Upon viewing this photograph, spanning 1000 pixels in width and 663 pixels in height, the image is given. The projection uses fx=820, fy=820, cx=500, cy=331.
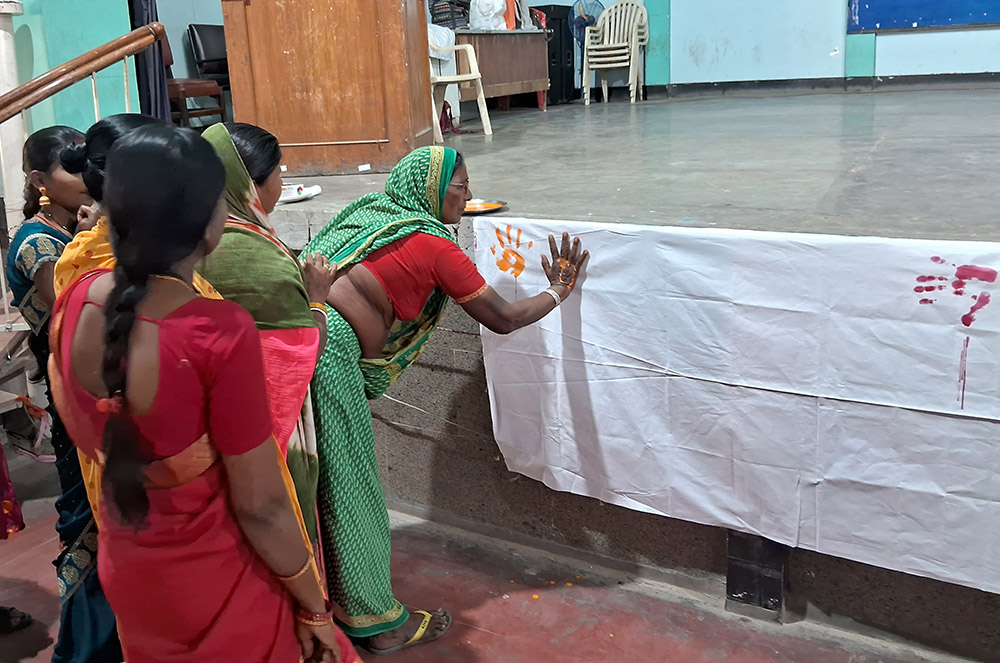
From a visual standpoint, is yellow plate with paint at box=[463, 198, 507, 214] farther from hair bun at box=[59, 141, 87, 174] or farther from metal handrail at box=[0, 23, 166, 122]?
metal handrail at box=[0, 23, 166, 122]

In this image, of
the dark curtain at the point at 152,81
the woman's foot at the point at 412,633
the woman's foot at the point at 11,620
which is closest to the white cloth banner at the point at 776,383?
the woman's foot at the point at 412,633

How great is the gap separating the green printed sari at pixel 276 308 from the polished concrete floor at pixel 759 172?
113 centimetres

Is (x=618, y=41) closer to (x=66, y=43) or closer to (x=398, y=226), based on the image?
(x=66, y=43)

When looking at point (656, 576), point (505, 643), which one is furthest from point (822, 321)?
point (505, 643)

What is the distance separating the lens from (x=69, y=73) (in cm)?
270

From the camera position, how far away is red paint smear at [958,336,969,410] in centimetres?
191

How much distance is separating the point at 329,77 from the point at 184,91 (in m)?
3.12

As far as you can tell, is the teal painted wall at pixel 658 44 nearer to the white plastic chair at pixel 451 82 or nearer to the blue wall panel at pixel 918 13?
the blue wall panel at pixel 918 13

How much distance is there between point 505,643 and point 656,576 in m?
0.55

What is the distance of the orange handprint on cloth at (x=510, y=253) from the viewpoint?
2.53 metres

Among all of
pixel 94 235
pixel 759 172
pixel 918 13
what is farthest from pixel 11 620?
pixel 918 13

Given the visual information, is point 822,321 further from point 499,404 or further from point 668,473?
point 499,404

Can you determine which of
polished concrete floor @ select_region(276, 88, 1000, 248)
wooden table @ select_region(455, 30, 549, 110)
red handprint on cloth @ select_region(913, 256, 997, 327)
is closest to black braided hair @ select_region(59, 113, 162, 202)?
polished concrete floor @ select_region(276, 88, 1000, 248)

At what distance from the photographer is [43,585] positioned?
266 cm
